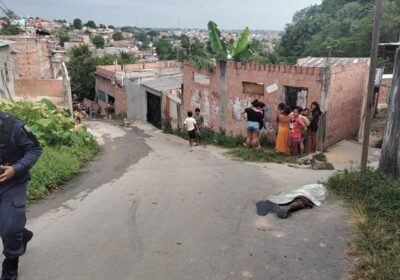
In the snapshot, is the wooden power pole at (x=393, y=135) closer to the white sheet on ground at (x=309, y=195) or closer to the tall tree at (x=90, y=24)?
the white sheet on ground at (x=309, y=195)

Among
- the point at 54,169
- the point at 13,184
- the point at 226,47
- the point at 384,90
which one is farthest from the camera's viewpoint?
the point at 384,90

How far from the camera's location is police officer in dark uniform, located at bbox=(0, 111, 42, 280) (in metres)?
3.97

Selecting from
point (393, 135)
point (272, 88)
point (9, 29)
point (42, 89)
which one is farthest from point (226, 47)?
point (9, 29)

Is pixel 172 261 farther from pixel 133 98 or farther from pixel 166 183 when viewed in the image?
pixel 133 98

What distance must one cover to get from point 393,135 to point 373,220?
1.95 metres

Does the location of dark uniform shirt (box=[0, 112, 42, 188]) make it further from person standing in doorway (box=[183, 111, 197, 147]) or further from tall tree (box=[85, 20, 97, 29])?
tall tree (box=[85, 20, 97, 29])

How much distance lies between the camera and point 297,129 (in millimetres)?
11836

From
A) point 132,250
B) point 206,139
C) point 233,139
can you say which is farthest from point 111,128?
point 132,250

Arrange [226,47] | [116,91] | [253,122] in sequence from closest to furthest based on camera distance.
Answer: [253,122], [226,47], [116,91]

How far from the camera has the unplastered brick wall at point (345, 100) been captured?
1256cm

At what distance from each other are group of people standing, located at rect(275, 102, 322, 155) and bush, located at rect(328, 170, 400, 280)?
496 cm

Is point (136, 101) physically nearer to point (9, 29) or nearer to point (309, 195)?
point (309, 195)

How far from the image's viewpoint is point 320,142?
1263cm

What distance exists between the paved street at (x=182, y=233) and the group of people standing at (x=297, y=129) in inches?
112
